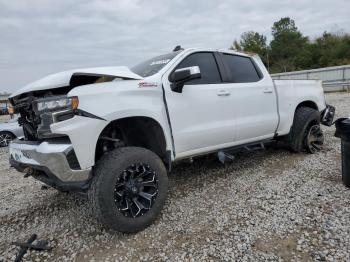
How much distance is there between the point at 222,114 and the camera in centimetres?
389

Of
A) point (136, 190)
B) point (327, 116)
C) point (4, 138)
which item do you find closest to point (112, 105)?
point (136, 190)

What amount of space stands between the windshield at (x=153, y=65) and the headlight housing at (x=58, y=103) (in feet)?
3.82

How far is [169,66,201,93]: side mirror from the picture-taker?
124 inches

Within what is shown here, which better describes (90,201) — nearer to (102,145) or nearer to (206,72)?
(102,145)

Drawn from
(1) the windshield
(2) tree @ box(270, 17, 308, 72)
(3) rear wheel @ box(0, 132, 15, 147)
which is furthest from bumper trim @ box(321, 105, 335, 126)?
(2) tree @ box(270, 17, 308, 72)

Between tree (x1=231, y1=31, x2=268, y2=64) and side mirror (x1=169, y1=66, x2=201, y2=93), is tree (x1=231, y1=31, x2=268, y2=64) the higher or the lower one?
the higher one

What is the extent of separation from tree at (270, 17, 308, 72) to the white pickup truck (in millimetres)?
43287

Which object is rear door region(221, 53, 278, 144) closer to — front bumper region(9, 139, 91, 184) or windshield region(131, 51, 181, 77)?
windshield region(131, 51, 181, 77)

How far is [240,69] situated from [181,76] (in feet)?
5.23

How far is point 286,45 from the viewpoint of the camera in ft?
161

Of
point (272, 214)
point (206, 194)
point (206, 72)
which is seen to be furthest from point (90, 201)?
point (206, 72)

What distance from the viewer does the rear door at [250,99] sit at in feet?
13.6

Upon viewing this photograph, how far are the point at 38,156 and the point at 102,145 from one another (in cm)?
64

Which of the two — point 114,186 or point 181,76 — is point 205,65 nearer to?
point 181,76
